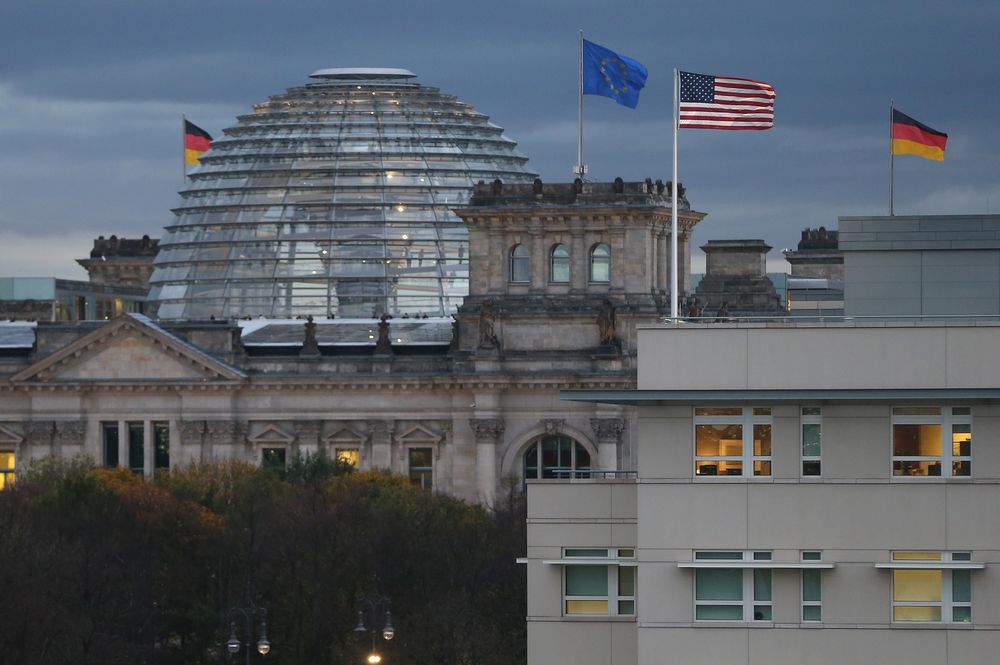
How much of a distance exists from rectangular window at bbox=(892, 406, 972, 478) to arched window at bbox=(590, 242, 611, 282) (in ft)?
295

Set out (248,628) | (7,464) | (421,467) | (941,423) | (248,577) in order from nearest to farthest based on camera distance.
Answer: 1. (941,423)
2. (248,628)
3. (248,577)
4. (421,467)
5. (7,464)

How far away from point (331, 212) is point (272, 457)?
89.3 ft

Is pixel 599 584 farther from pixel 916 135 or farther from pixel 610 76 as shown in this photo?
pixel 610 76

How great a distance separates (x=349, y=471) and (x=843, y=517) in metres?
85.4

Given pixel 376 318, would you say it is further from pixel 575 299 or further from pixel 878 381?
pixel 878 381

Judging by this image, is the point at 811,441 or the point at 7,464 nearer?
the point at 811,441

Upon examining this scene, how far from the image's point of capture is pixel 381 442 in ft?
506

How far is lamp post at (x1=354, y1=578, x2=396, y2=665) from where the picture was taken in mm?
91375

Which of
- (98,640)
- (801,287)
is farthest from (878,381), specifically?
(801,287)

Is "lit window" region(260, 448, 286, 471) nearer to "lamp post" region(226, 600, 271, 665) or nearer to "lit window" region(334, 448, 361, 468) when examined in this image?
"lit window" region(334, 448, 361, 468)

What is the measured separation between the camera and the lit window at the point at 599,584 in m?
65.7

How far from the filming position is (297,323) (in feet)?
549

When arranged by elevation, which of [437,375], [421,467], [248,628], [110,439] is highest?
[437,375]

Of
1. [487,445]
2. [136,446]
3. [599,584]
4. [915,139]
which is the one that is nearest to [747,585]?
[599,584]
